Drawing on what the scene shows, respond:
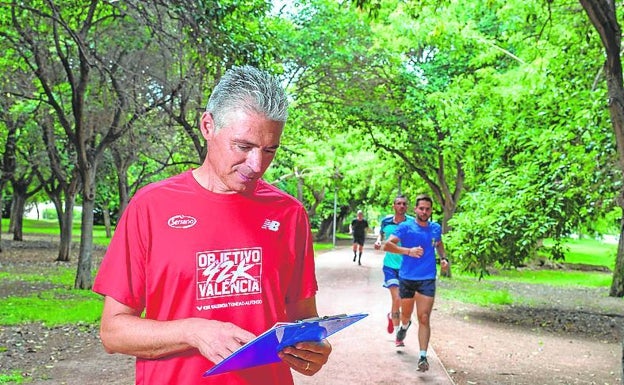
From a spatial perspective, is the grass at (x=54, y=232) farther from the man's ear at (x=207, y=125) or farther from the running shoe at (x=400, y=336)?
the man's ear at (x=207, y=125)

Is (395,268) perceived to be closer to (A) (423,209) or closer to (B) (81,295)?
(A) (423,209)

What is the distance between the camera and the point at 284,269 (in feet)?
7.20

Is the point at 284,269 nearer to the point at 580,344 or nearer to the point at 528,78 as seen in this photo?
the point at 580,344

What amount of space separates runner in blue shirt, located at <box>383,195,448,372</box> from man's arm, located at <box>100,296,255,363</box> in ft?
20.6

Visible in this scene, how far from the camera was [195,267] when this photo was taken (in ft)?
6.57

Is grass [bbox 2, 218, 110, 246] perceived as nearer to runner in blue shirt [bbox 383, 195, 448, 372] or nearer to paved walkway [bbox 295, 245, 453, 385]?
paved walkway [bbox 295, 245, 453, 385]

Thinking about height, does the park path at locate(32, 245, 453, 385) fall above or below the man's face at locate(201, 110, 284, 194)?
below

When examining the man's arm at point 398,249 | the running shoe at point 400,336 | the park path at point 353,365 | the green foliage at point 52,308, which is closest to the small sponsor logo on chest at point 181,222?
the park path at point 353,365

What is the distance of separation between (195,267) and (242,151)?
392 mm

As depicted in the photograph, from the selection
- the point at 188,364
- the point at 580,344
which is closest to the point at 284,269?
the point at 188,364

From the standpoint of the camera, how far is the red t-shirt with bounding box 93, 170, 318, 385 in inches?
78.7

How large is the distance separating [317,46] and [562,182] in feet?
25.3

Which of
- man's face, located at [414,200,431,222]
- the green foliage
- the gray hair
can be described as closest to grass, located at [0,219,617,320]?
the green foliage

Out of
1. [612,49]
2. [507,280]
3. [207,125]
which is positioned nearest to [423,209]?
[612,49]
